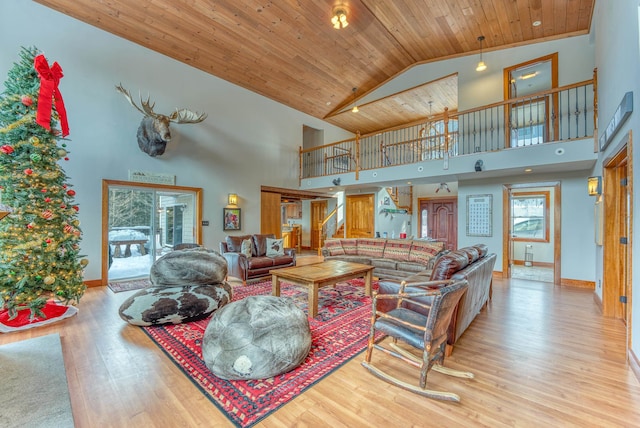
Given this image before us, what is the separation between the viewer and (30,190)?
3338 mm

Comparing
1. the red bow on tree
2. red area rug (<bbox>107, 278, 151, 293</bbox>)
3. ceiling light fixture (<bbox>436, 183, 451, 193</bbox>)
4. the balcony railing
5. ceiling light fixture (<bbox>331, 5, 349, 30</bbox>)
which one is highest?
ceiling light fixture (<bbox>331, 5, 349, 30</bbox>)

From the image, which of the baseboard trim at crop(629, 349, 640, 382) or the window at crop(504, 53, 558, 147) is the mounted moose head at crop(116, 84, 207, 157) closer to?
the window at crop(504, 53, 558, 147)

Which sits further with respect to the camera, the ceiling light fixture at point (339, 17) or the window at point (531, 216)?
the window at point (531, 216)

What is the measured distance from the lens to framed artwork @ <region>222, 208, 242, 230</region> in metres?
7.16

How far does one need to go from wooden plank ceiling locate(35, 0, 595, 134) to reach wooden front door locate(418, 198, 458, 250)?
3.75m

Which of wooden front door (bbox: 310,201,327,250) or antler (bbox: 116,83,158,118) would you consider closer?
antler (bbox: 116,83,158,118)

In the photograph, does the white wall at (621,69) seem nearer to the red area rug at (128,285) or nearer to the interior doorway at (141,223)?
the red area rug at (128,285)

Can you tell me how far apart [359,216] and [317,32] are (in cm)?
565

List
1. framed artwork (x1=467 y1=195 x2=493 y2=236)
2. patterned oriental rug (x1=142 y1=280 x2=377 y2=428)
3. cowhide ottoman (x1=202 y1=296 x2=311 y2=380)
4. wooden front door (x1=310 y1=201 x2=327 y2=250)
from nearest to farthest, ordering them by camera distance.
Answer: patterned oriental rug (x1=142 y1=280 x2=377 y2=428), cowhide ottoman (x1=202 y1=296 x2=311 y2=380), framed artwork (x1=467 y1=195 x2=493 y2=236), wooden front door (x1=310 y1=201 x2=327 y2=250)

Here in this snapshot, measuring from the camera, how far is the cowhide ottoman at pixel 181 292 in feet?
10.6

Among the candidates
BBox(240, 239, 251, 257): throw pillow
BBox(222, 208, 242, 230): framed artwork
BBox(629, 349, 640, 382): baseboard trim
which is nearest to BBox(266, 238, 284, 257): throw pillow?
BBox(240, 239, 251, 257): throw pillow

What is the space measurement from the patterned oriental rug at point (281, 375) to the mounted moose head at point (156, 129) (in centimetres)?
389

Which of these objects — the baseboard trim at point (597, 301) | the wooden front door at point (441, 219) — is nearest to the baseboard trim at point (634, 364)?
the baseboard trim at point (597, 301)

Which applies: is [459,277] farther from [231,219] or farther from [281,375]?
[231,219]
